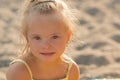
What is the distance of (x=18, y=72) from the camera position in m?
1.95

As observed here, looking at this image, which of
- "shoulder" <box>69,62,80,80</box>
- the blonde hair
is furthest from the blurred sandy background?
the blonde hair

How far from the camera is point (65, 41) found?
1.87 meters

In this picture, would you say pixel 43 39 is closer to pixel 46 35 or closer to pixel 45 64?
pixel 46 35

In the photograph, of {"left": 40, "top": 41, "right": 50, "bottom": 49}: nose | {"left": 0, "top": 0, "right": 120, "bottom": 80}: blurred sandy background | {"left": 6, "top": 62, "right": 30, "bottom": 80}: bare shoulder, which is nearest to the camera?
{"left": 40, "top": 41, "right": 50, "bottom": 49}: nose

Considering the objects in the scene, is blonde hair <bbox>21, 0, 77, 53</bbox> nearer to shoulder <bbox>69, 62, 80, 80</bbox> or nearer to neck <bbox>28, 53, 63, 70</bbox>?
neck <bbox>28, 53, 63, 70</bbox>

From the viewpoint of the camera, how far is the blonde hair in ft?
5.96

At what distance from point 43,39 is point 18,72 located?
246 millimetres

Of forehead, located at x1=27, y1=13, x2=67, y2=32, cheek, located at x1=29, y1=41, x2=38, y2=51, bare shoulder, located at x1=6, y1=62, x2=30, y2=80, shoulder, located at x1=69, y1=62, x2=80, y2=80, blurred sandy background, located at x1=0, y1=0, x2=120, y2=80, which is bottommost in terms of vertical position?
blurred sandy background, located at x1=0, y1=0, x2=120, y2=80

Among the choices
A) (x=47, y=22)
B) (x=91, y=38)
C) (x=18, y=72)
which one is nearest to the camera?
(x=47, y=22)

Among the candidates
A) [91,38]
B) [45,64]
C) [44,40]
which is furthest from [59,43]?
[91,38]

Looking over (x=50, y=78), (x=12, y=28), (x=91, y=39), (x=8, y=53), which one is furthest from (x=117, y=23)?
(x=50, y=78)

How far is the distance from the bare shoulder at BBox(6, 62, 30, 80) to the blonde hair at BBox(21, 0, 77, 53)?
0.11 m

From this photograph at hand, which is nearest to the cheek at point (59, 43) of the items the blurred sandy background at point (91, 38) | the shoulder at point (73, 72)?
the shoulder at point (73, 72)

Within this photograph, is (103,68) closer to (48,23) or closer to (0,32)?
(0,32)
